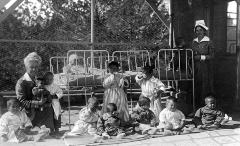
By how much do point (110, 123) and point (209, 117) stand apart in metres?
1.75

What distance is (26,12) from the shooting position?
39.1 ft

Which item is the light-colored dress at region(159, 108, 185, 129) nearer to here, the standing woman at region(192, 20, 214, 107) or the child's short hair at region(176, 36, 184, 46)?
the standing woman at region(192, 20, 214, 107)

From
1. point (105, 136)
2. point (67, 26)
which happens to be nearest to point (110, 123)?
point (105, 136)

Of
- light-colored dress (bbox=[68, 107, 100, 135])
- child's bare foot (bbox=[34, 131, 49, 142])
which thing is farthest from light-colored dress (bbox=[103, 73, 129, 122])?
child's bare foot (bbox=[34, 131, 49, 142])

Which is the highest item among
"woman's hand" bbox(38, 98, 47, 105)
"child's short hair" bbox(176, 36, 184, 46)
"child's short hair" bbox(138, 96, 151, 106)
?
"child's short hair" bbox(176, 36, 184, 46)

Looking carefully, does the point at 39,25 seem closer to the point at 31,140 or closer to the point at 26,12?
the point at 26,12

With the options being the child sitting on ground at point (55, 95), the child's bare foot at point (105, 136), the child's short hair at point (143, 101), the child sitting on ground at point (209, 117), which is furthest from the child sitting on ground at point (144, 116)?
the child sitting on ground at point (55, 95)

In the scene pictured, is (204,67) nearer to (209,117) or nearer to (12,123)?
(209,117)

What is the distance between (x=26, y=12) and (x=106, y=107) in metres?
7.20

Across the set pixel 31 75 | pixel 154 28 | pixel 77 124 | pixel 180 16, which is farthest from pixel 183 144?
pixel 154 28

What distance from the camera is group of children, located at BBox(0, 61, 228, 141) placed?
536cm

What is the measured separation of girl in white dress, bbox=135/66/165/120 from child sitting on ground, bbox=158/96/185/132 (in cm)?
31

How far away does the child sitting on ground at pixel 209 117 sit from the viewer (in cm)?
585

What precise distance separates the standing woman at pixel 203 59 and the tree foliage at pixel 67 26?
14.5 ft
